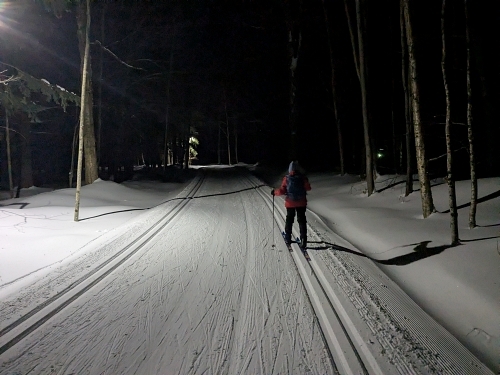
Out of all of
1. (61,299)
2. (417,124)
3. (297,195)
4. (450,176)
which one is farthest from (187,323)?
(417,124)

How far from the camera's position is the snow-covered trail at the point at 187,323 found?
169 inches

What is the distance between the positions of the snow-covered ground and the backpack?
122cm

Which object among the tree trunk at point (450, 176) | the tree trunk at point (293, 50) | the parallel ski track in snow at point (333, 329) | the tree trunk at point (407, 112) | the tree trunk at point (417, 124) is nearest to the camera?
the parallel ski track in snow at point (333, 329)

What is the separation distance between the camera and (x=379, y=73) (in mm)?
29453

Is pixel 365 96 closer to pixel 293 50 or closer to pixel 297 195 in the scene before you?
pixel 297 195

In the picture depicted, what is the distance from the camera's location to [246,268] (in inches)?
300

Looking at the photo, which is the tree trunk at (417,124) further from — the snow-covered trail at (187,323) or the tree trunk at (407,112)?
the snow-covered trail at (187,323)

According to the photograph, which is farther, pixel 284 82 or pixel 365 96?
pixel 284 82

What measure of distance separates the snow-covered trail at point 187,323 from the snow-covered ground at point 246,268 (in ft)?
0.08

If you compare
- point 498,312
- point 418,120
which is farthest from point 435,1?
point 498,312

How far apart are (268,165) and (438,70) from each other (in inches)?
926

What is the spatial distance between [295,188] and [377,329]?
13.9 ft

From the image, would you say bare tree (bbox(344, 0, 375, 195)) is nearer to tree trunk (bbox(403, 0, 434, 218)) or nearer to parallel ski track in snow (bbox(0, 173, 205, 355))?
tree trunk (bbox(403, 0, 434, 218))

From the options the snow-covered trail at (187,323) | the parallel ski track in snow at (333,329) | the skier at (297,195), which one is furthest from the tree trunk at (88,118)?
the parallel ski track in snow at (333,329)
